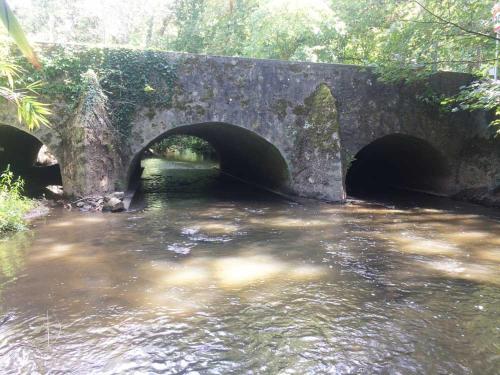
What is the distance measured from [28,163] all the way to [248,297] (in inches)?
551

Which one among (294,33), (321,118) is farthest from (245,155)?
(294,33)

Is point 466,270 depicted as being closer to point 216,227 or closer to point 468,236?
point 468,236

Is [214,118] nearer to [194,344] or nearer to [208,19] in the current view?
[194,344]

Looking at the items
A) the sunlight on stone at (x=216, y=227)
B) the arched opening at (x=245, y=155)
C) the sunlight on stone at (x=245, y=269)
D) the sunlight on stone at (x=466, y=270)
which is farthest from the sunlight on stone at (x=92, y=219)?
the sunlight on stone at (x=466, y=270)

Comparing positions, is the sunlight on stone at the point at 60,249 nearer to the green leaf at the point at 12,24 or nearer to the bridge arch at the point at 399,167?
the green leaf at the point at 12,24

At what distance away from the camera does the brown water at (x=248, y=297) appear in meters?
3.55

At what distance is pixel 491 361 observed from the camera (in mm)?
3533

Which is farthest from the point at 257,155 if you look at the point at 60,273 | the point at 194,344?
the point at 194,344

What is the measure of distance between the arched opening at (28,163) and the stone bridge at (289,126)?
11 centimetres

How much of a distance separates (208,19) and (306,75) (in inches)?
444

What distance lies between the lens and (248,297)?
480 centimetres

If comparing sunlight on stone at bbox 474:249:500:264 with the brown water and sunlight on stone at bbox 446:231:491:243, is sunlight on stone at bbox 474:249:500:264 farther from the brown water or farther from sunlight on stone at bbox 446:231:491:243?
sunlight on stone at bbox 446:231:491:243

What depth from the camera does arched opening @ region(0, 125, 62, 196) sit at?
39.5 feet

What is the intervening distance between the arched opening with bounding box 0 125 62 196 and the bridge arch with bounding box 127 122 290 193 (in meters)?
2.59
